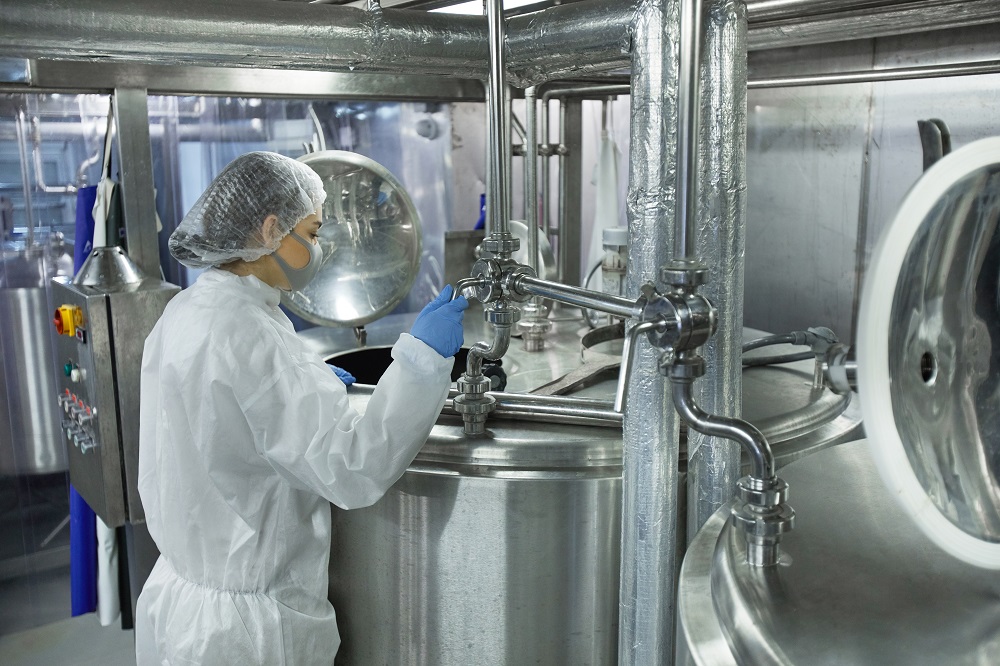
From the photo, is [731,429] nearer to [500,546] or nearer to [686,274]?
[686,274]

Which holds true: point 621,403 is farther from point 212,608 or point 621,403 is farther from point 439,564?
point 212,608

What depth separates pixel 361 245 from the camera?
2.09 metres

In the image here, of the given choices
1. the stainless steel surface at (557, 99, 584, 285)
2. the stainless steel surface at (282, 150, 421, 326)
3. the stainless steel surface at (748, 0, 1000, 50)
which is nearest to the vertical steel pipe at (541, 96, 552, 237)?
the stainless steel surface at (557, 99, 584, 285)

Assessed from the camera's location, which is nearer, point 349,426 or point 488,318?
point 349,426

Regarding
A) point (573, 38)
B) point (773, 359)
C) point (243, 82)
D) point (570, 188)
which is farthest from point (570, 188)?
point (573, 38)

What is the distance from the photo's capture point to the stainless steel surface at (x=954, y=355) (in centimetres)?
79

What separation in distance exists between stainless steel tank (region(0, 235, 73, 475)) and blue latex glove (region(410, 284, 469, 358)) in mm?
1563

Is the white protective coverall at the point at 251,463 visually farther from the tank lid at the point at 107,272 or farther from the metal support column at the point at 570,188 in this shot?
the metal support column at the point at 570,188

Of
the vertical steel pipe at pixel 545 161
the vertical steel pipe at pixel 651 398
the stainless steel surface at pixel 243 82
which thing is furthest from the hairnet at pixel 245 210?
the vertical steel pipe at pixel 545 161

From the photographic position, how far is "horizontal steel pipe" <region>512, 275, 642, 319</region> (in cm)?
111

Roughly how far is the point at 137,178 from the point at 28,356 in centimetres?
79

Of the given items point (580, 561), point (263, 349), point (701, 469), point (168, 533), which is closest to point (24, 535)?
point (168, 533)

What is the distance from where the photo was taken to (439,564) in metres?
1.40

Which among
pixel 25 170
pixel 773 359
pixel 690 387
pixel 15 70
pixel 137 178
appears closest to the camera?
pixel 690 387
